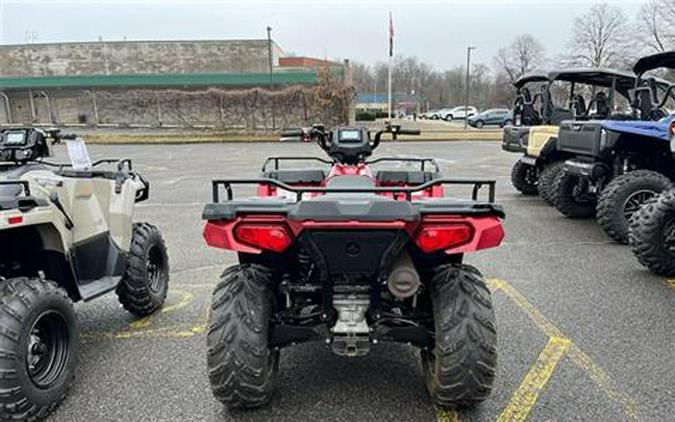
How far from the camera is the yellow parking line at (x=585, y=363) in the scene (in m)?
3.04

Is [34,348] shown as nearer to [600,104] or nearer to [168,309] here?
[168,309]

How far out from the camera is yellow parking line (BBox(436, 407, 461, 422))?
9.49 feet

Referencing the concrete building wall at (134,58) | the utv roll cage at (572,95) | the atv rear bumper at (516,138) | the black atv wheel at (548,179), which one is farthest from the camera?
the concrete building wall at (134,58)

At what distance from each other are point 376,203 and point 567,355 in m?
2.05

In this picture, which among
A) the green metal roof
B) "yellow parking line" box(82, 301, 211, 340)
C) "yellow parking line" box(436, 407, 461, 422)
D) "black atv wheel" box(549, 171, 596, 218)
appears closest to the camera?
"yellow parking line" box(436, 407, 461, 422)

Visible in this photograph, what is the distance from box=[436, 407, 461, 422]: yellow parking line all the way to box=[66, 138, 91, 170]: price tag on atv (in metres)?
3.09

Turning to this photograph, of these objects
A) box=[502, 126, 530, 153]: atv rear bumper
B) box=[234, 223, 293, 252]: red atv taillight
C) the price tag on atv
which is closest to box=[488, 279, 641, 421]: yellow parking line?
box=[234, 223, 293, 252]: red atv taillight

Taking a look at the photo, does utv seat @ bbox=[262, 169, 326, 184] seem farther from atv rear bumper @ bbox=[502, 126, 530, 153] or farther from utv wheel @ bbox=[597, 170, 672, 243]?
atv rear bumper @ bbox=[502, 126, 530, 153]

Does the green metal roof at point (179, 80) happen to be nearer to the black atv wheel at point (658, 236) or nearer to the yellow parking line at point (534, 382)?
the black atv wheel at point (658, 236)

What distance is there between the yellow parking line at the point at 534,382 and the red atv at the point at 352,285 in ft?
1.04

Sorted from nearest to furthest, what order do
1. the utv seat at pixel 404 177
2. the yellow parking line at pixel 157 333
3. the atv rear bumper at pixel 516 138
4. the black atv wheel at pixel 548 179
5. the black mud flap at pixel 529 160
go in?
the yellow parking line at pixel 157 333
the utv seat at pixel 404 177
the black atv wheel at pixel 548 179
the black mud flap at pixel 529 160
the atv rear bumper at pixel 516 138

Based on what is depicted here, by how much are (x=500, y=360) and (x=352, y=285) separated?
4.56 ft

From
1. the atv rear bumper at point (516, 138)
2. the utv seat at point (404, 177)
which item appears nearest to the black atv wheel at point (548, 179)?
the atv rear bumper at point (516, 138)

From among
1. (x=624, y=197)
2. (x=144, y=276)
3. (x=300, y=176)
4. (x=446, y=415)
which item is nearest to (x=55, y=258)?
(x=144, y=276)
